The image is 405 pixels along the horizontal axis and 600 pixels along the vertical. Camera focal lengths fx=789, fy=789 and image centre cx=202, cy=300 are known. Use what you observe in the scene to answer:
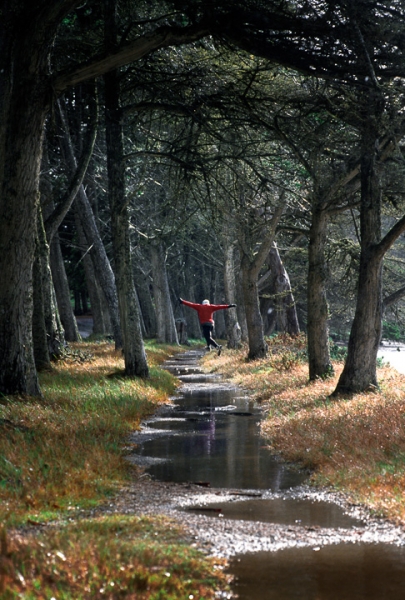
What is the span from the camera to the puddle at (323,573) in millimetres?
5148

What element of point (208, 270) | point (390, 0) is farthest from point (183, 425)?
point (208, 270)

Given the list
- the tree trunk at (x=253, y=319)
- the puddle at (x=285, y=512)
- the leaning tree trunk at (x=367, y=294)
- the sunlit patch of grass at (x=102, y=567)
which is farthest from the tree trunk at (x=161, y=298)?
the sunlit patch of grass at (x=102, y=567)

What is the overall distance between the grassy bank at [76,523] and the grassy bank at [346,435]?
220 cm

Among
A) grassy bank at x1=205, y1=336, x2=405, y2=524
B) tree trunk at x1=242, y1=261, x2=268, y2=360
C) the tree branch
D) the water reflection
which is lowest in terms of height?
the water reflection

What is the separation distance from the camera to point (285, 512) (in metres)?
7.32

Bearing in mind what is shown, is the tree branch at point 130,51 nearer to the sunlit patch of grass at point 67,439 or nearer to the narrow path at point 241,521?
the sunlit patch of grass at point 67,439

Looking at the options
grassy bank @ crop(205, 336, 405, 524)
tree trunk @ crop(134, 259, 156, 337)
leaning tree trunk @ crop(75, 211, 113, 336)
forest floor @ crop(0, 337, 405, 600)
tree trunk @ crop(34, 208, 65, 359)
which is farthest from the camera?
tree trunk @ crop(134, 259, 156, 337)

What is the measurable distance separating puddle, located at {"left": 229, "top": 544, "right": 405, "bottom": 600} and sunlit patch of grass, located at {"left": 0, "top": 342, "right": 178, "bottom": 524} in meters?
1.83

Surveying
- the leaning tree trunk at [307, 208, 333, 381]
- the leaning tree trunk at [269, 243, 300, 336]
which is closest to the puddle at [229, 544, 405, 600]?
the leaning tree trunk at [307, 208, 333, 381]

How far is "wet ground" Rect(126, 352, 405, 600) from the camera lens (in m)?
5.36

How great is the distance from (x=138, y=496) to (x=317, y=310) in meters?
11.2

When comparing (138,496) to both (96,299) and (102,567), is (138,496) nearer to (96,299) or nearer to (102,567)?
(102,567)

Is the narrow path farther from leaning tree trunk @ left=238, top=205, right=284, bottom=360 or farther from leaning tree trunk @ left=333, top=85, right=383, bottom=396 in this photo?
leaning tree trunk @ left=238, top=205, right=284, bottom=360

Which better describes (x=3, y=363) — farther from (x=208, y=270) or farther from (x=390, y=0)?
(x=208, y=270)
